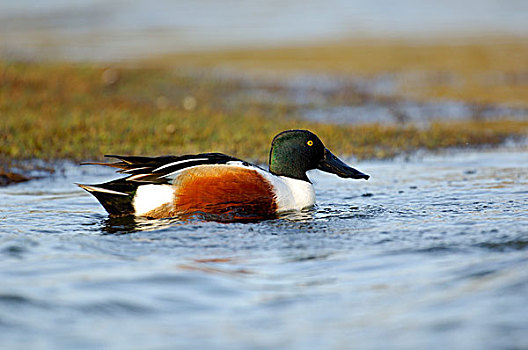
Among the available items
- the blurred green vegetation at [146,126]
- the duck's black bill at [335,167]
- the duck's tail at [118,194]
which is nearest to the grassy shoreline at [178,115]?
the blurred green vegetation at [146,126]

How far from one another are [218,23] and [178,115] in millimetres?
14222

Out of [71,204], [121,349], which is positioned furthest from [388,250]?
[71,204]

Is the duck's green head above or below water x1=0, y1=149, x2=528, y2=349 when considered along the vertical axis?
above

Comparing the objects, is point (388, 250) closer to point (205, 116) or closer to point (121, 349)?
point (121, 349)

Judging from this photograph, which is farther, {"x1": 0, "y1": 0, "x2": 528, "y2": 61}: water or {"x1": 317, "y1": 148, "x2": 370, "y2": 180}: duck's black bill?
{"x1": 0, "y1": 0, "x2": 528, "y2": 61}: water

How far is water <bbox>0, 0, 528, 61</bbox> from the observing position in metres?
20.6

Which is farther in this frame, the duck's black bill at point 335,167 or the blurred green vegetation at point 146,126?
the blurred green vegetation at point 146,126

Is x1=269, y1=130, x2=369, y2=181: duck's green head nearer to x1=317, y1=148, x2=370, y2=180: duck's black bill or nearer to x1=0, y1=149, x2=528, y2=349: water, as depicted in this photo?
x1=317, y1=148, x2=370, y2=180: duck's black bill

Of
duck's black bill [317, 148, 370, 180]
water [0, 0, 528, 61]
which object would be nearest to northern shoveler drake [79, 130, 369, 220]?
duck's black bill [317, 148, 370, 180]

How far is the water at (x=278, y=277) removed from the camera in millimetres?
3355

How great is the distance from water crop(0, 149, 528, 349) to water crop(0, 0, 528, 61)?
41.0ft

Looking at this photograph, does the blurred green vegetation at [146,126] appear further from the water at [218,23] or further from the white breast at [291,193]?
the water at [218,23]

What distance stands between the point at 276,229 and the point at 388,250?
96cm

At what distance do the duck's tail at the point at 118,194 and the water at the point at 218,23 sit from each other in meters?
11.8
